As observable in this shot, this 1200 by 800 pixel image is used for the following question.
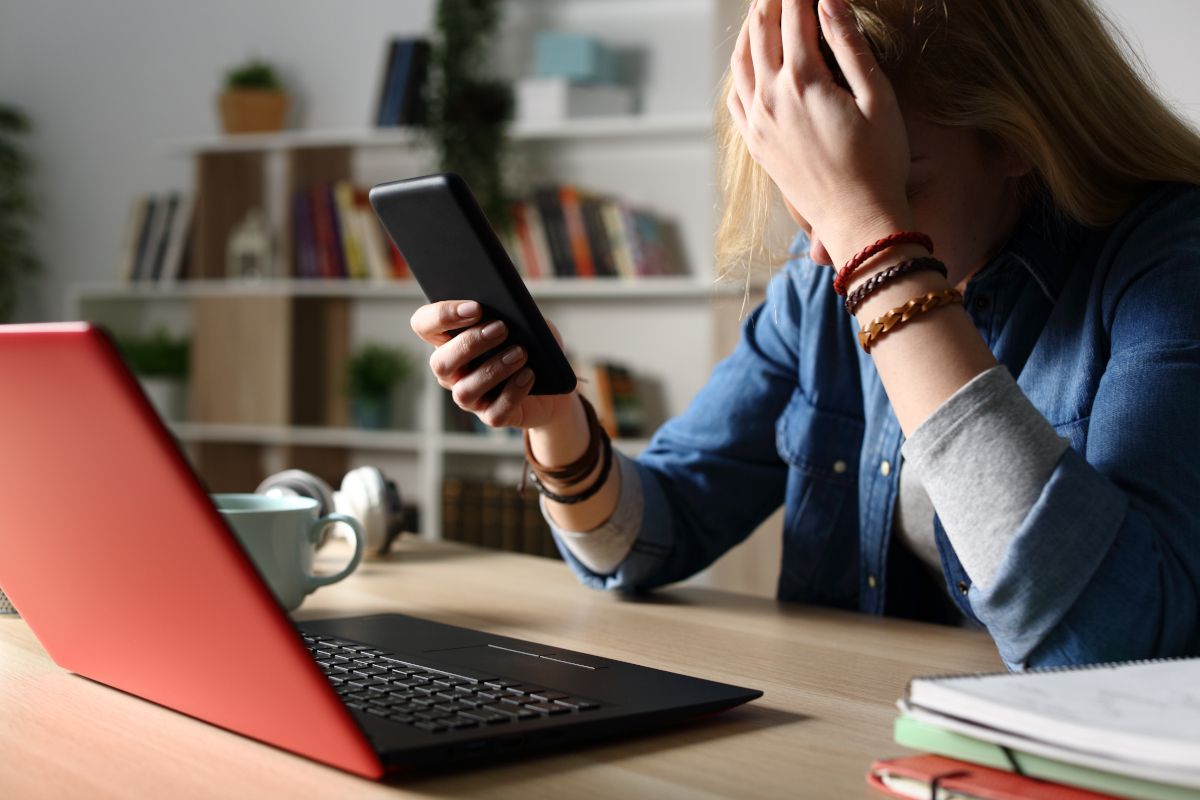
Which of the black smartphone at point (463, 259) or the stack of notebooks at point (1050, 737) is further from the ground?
the black smartphone at point (463, 259)

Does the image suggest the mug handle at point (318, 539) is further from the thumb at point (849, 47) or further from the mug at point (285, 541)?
the thumb at point (849, 47)

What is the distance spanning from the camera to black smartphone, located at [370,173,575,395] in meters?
0.85

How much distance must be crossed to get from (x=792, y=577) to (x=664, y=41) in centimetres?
246

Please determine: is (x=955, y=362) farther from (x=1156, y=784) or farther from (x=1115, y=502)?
(x=1156, y=784)

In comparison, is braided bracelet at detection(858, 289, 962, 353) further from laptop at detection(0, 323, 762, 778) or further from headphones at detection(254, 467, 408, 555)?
headphones at detection(254, 467, 408, 555)

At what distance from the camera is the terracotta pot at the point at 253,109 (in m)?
3.79

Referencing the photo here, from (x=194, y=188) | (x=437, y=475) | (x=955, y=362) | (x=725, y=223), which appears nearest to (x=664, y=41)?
(x=437, y=475)

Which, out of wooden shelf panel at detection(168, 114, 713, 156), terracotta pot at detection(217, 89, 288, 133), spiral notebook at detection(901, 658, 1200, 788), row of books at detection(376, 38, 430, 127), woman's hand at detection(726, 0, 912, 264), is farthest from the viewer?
terracotta pot at detection(217, 89, 288, 133)

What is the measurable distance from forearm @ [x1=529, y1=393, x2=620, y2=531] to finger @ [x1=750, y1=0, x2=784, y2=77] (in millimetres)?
346

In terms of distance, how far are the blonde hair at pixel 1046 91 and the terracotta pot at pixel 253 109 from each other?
3.20m

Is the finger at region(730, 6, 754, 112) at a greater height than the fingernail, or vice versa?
the fingernail

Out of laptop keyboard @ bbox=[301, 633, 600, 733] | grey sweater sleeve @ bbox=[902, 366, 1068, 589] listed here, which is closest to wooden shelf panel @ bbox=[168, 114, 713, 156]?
grey sweater sleeve @ bbox=[902, 366, 1068, 589]

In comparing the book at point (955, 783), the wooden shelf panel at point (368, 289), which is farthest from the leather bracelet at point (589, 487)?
the wooden shelf panel at point (368, 289)

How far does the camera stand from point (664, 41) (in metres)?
3.36
